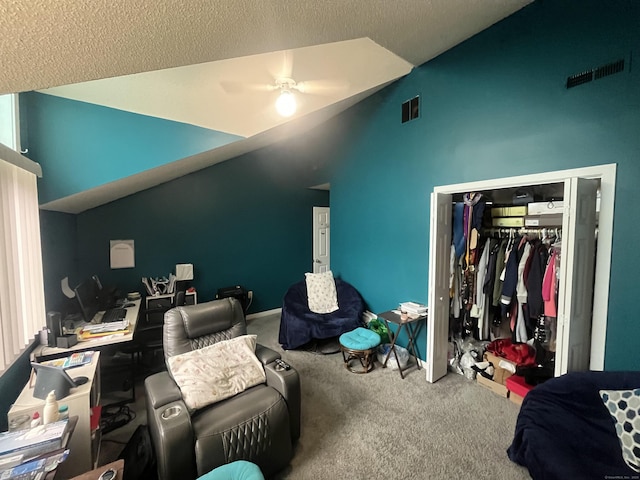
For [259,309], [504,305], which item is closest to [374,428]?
[504,305]

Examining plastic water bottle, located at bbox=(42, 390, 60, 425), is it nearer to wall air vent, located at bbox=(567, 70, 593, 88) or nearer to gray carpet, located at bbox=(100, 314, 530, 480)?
gray carpet, located at bbox=(100, 314, 530, 480)

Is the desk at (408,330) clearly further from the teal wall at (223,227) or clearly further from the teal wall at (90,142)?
the teal wall at (90,142)

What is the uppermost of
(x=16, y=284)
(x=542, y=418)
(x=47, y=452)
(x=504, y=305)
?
(x=16, y=284)

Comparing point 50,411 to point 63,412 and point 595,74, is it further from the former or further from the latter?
point 595,74

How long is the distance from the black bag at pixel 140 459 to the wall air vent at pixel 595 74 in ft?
12.2

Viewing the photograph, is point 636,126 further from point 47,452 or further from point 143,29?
point 47,452

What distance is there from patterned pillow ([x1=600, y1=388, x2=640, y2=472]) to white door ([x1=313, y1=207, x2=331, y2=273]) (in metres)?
4.04

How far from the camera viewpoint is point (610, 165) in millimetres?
1712

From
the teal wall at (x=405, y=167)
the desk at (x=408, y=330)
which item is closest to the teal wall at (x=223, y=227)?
the teal wall at (x=405, y=167)

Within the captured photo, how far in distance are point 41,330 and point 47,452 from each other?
3.73 ft

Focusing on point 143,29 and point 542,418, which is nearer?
point 143,29

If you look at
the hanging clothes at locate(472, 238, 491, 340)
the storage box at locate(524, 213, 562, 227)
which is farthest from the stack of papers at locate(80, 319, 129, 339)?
the storage box at locate(524, 213, 562, 227)

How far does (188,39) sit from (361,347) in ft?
8.95

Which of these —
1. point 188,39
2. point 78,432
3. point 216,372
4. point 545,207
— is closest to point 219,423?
point 216,372
